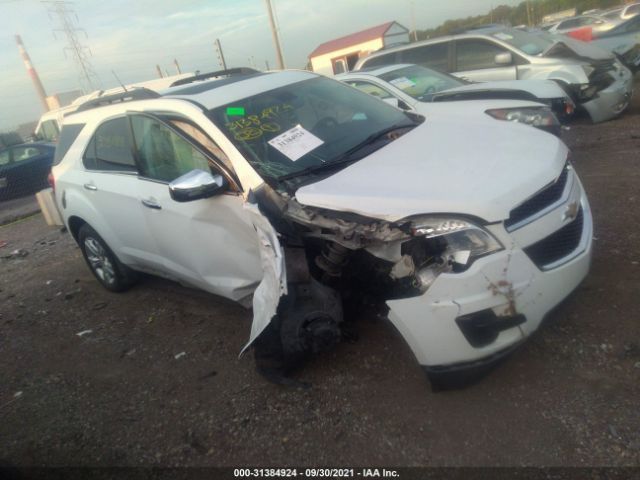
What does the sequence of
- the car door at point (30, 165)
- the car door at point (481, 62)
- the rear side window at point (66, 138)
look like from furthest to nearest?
1. the car door at point (30, 165)
2. the car door at point (481, 62)
3. the rear side window at point (66, 138)

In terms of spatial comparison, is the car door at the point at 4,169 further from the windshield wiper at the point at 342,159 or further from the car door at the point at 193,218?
the windshield wiper at the point at 342,159

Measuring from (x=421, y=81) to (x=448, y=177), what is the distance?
193 inches

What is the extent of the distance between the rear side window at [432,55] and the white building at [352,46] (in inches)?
875

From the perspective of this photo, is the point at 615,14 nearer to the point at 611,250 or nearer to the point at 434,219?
the point at 611,250

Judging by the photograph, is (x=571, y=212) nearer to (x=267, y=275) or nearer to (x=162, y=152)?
(x=267, y=275)

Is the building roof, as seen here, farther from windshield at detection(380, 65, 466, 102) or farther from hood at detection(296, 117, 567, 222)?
hood at detection(296, 117, 567, 222)

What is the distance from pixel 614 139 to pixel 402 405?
549cm

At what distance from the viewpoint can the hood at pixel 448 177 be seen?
7.07 feet

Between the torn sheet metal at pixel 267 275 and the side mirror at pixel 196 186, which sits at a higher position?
the side mirror at pixel 196 186

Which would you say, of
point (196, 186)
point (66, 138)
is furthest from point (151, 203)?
point (66, 138)

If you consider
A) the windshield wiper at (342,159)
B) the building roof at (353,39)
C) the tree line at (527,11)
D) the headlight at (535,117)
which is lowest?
the tree line at (527,11)

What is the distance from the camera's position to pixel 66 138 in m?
4.55

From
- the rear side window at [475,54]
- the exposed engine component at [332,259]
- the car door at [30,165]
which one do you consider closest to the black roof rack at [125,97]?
the exposed engine component at [332,259]

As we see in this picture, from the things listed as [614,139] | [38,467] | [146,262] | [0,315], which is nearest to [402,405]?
[38,467]
